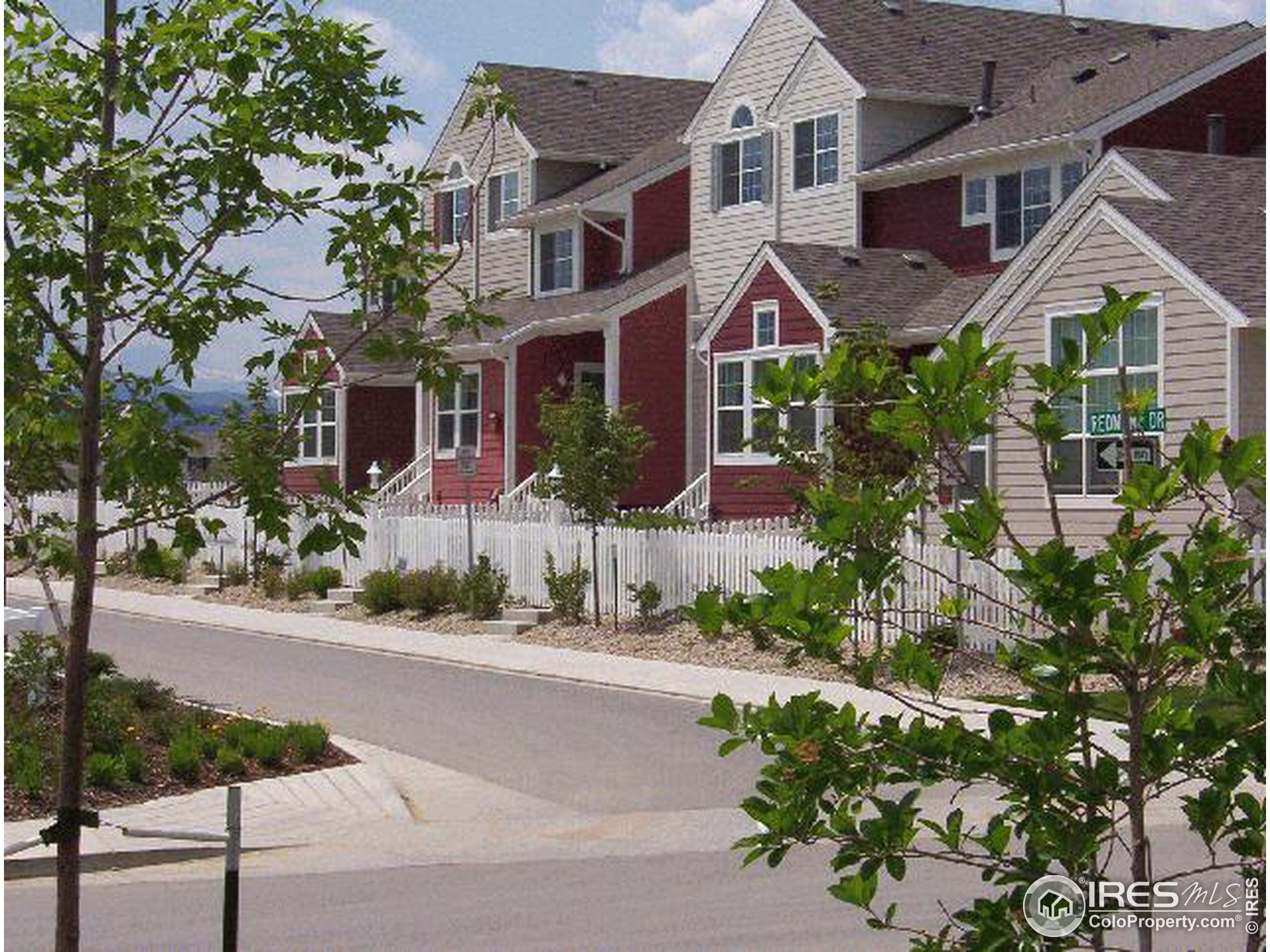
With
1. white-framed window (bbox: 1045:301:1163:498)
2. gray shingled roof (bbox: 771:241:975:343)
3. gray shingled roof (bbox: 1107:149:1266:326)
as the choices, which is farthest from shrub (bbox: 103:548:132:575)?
gray shingled roof (bbox: 1107:149:1266:326)

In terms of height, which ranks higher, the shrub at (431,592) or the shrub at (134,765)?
the shrub at (431,592)

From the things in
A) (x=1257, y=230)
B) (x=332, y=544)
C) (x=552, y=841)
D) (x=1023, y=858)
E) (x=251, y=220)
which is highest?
(x=1257, y=230)

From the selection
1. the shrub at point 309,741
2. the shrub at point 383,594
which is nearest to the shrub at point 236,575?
the shrub at point 383,594

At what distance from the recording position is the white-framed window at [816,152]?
3791 cm

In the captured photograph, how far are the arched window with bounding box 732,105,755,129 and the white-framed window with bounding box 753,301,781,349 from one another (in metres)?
5.70

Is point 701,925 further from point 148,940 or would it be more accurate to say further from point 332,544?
point 332,544

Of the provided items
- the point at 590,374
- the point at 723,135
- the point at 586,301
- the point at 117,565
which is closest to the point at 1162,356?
the point at 723,135

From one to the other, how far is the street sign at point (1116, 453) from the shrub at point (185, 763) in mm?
7311

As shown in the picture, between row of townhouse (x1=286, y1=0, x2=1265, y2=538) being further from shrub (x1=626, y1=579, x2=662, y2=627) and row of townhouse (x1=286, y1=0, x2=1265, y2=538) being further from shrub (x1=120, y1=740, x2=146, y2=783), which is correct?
shrub (x1=120, y1=740, x2=146, y2=783)

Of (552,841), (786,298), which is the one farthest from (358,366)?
(552,841)

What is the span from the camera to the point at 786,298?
34688mm

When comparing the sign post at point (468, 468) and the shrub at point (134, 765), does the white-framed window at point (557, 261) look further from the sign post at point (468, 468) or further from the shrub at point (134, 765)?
the shrub at point (134, 765)

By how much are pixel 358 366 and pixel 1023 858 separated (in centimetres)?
4416

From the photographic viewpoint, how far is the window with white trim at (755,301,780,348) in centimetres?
3494
